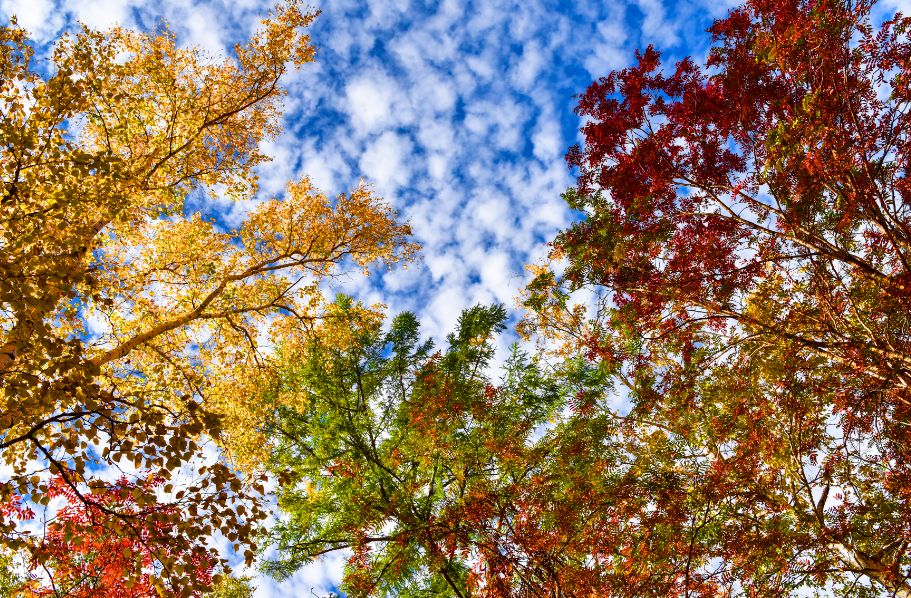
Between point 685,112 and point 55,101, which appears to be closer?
point 55,101

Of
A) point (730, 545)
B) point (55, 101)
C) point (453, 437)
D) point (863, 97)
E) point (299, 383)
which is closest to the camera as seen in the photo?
point (55, 101)

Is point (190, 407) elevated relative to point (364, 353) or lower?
lower

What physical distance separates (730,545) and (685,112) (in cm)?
665

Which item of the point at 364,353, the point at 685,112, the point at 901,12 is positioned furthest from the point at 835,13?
the point at 364,353

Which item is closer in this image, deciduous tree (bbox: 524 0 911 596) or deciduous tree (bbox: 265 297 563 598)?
deciduous tree (bbox: 524 0 911 596)

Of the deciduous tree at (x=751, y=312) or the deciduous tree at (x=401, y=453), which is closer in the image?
the deciduous tree at (x=751, y=312)

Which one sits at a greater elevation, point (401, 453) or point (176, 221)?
point (176, 221)

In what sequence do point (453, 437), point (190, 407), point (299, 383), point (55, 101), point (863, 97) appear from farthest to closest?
1. point (299, 383)
2. point (453, 437)
3. point (863, 97)
4. point (55, 101)
5. point (190, 407)

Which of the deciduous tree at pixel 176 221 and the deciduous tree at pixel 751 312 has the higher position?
the deciduous tree at pixel 176 221

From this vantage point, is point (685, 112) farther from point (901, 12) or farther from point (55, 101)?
point (55, 101)

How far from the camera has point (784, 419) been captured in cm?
676

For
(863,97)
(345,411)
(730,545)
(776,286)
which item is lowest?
(730,545)

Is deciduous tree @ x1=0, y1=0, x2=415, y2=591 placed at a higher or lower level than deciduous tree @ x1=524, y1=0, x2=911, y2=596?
higher

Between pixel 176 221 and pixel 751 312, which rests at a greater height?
pixel 176 221
